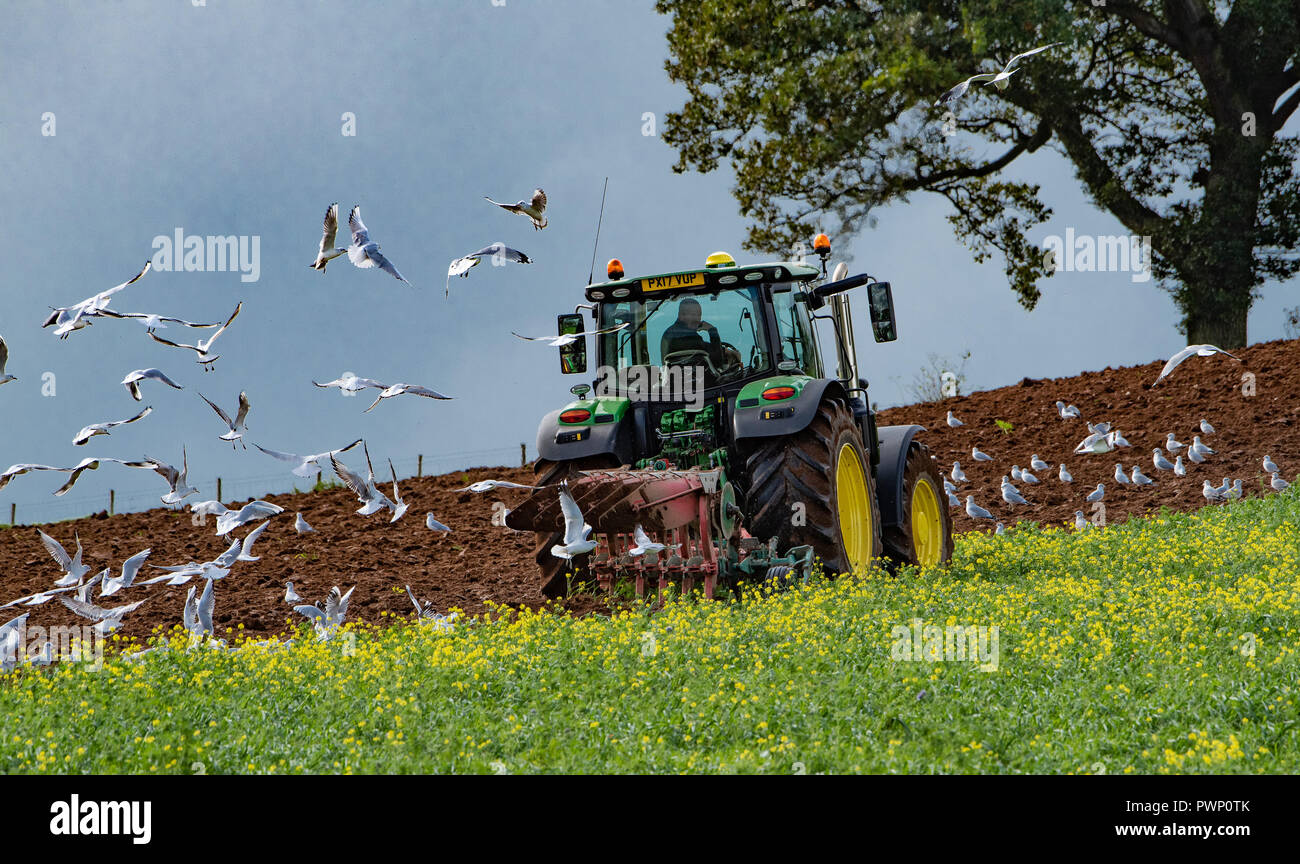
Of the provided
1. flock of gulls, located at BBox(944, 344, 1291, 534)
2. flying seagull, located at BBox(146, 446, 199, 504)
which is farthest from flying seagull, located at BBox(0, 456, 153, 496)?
flock of gulls, located at BBox(944, 344, 1291, 534)

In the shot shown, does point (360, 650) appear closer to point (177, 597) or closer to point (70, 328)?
point (70, 328)

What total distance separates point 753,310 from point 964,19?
15.7 m

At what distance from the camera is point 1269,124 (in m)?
23.4

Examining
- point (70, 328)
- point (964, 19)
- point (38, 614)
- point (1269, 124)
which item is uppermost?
point (964, 19)

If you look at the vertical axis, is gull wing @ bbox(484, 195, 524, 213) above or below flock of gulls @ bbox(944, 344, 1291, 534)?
above

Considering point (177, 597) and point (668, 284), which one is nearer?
point (668, 284)

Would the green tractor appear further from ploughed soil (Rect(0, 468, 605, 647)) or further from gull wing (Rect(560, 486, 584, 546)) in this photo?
ploughed soil (Rect(0, 468, 605, 647))

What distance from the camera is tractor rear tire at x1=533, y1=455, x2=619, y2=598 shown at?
29.6 feet

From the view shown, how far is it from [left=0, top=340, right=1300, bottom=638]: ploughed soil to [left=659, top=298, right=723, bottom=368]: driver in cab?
7.11ft

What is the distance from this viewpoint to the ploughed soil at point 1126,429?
16188 mm

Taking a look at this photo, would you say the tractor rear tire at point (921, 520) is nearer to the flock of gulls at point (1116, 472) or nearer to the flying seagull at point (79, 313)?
the flock of gulls at point (1116, 472)

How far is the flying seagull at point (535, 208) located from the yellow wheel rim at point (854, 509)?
314cm

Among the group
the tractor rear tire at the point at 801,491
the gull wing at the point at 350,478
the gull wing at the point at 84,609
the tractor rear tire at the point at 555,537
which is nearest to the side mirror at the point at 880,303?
the tractor rear tire at the point at 801,491
